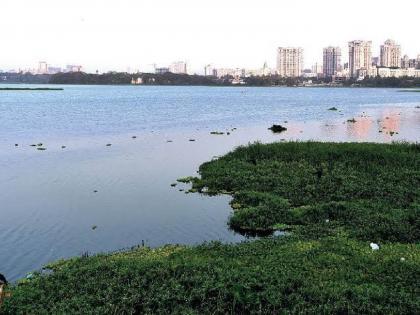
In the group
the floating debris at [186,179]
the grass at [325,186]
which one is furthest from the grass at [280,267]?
the floating debris at [186,179]

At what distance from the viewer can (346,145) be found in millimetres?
36312

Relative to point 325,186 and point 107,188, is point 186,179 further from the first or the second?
point 325,186

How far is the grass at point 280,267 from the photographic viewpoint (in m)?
13.9

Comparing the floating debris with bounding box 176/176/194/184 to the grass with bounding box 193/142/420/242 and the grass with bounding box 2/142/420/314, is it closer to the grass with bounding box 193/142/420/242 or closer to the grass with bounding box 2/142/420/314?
the grass with bounding box 193/142/420/242

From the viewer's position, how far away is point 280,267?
16.2m

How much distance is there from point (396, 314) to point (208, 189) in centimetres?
1823

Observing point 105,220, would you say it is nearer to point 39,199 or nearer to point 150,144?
point 39,199

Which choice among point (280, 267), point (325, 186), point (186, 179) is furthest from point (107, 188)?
point (280, 267)

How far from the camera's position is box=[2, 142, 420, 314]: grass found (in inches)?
549

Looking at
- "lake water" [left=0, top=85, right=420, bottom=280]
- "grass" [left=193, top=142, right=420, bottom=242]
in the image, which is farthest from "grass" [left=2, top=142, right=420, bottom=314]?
"lake water" [left=0, top=85, right=420, bottom=280]

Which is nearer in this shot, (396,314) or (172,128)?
(396,314)

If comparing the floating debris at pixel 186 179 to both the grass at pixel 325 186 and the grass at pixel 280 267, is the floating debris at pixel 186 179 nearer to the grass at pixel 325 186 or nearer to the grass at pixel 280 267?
the grass at pixel 325 186

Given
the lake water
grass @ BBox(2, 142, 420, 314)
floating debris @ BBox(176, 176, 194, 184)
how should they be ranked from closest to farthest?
1. grass @ BBox(2, 142, 420, 314)
2. the lake water
3. floating debris @ BBox(176, 176, 194, 184)

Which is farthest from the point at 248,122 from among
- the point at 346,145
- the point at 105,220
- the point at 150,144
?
the point at 105,220
